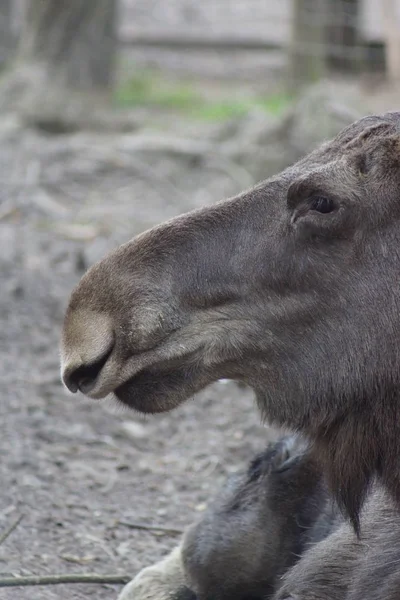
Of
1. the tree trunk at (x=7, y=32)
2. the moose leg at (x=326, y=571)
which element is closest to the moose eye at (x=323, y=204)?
the moose leg at (x=326, y=571)

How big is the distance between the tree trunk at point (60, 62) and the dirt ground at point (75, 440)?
3139 millimetres

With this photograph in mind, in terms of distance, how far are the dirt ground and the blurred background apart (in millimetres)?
13

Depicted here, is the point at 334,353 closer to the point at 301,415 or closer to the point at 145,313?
the point at 301,415

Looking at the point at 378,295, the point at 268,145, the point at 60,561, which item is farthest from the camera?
the point at 268,145

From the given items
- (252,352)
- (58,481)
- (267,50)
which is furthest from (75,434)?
(267,50)

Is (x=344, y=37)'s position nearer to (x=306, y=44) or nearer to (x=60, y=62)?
(x=306, y=44)

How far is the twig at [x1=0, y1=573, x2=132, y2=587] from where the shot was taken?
4.28 meters

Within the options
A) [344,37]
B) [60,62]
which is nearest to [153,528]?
[60,62]

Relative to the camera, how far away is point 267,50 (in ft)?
65.0

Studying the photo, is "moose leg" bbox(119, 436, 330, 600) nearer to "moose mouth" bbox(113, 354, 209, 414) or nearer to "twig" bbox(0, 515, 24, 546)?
"twig" bbox(0, 515, 24, 546)

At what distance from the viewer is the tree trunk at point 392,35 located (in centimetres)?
1571

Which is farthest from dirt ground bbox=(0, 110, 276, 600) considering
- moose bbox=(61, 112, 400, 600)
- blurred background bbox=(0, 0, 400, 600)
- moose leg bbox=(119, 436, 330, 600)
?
moose bbox=(61, 112, 400, 600)

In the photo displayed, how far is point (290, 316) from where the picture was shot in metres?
3.62

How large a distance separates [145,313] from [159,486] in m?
2.31
